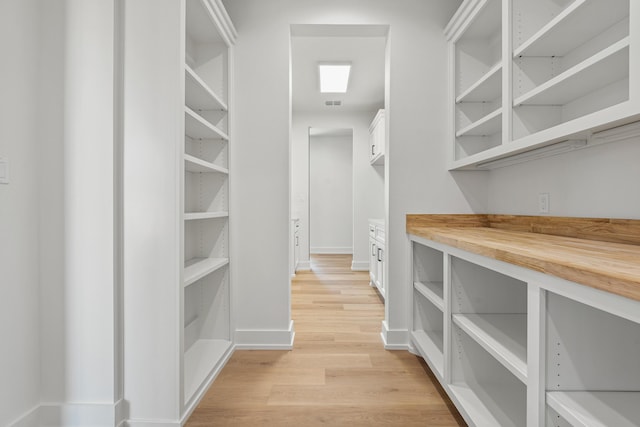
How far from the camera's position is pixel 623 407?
0.88 meters

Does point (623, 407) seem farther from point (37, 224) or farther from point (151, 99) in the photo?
point (37, 224)

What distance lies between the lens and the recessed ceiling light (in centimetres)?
375

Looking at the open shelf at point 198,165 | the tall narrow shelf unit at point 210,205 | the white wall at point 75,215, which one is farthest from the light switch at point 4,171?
the tall narrow shelf unit at point 210,205

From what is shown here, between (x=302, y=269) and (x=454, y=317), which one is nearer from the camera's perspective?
(x=454, y=317)

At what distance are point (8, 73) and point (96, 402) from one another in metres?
1.41

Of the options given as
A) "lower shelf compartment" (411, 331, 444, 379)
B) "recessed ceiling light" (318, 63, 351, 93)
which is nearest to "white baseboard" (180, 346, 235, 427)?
"lower shelf compartment" (411, 331, 444, 379)

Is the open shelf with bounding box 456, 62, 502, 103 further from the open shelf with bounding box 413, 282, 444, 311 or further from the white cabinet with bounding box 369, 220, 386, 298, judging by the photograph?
the white cabinet with bounding box 369, 220, 386, 298

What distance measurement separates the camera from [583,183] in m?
1.60

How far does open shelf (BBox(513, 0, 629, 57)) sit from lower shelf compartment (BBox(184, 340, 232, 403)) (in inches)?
90.9

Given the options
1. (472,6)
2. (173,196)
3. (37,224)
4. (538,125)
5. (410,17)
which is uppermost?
(410,17)

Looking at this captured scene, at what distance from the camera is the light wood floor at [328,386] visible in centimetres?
161

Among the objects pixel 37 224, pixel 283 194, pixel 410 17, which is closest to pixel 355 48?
pixel 410 17

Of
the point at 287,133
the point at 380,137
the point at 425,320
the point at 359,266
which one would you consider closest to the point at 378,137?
the point at 380,137

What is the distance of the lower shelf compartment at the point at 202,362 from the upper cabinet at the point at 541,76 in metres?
1.98
